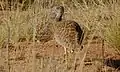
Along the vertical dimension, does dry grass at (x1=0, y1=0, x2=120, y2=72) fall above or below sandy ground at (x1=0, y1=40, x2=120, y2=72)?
above

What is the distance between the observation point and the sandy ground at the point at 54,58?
405cm

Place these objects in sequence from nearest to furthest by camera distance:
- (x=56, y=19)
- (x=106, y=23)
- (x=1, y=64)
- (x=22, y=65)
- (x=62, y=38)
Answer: (x=1, y=64)
(x=22, y=65)
(x=62, y=38)
(x=106, y=23)
(x=56, y=19)

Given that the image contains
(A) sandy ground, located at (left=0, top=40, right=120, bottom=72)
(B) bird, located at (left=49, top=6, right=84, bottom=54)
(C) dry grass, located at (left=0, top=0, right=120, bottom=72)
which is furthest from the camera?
(C) dry grass, located at (left=0, top=0, right=120, bottom=72)

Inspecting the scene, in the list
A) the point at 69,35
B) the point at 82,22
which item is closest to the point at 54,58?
the point at 69,35

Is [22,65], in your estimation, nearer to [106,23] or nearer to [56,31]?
[56,31]

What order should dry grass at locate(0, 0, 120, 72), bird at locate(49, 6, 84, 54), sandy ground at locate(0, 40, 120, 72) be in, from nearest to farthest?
sandy ground at locate(0, 40, 120, 72), bird at locate(49, 6, 84, 54), dry grass at locate(0, 0, 120, 72)

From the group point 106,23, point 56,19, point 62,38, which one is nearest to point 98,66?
point 62,38

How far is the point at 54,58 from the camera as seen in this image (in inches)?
189

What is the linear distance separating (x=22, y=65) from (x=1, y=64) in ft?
2.01

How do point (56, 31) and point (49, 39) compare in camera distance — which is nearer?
point (56, 31)

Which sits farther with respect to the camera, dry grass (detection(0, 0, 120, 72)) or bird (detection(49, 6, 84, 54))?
dry grass (detection(0, 0, 120, 72))

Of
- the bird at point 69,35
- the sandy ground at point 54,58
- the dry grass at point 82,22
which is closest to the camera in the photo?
the sandy ground at point 54,58

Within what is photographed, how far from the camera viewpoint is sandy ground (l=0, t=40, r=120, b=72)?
405cm

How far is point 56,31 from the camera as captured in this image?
537 centimetres
